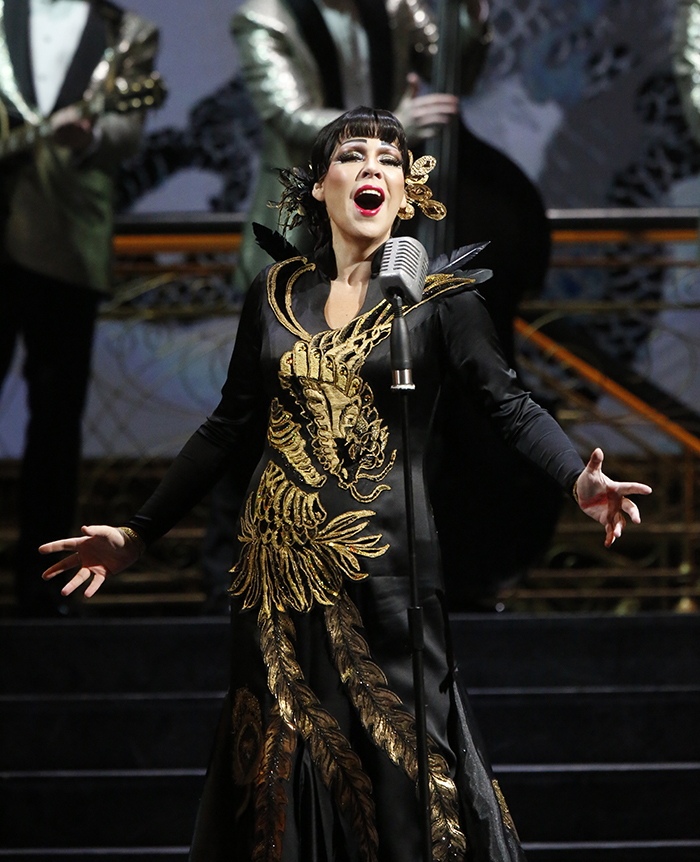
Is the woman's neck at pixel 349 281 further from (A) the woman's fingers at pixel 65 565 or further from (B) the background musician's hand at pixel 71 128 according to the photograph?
(B) the background musician's hand at pixel 71 128

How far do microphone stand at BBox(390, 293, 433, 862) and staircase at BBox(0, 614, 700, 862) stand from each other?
1139 mm

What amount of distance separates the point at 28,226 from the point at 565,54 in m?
3.23

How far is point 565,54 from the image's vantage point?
6.11 m

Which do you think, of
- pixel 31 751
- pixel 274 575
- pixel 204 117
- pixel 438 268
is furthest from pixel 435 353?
pixel 204 117

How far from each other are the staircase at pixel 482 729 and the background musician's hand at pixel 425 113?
1.29m

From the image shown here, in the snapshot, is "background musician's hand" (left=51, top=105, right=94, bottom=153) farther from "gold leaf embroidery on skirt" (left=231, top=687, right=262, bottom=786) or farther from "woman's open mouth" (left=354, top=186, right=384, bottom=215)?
"gold leaf embroidery on skirt" (left=231, top=687, right=262, bottom=786)

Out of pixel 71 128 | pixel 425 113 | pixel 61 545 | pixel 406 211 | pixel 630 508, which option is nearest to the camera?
pixel 630 508

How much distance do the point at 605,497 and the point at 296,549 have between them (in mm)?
477

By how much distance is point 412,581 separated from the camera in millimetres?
1831

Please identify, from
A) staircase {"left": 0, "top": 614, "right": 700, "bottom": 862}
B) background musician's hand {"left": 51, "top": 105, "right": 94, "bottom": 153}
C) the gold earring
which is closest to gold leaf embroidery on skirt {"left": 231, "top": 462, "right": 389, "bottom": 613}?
the gold earring

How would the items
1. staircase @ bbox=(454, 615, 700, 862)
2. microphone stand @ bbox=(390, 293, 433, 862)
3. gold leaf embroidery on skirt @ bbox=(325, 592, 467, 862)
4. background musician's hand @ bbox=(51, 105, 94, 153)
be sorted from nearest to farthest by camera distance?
microphone stand @ bbox=(390, 293, 433, 862) < gold leaf embroidery on skirt @ bbox=(325, 592, 467, 862) < staircase @ bbox=(454, 615, 700, 862) < background musician's hand @ bbox=(51, 105, 94, 153)

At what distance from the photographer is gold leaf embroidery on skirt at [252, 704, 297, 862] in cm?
191

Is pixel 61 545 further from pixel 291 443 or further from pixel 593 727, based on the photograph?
pixel 593 727

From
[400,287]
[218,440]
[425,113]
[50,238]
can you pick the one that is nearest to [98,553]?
[218,440]
